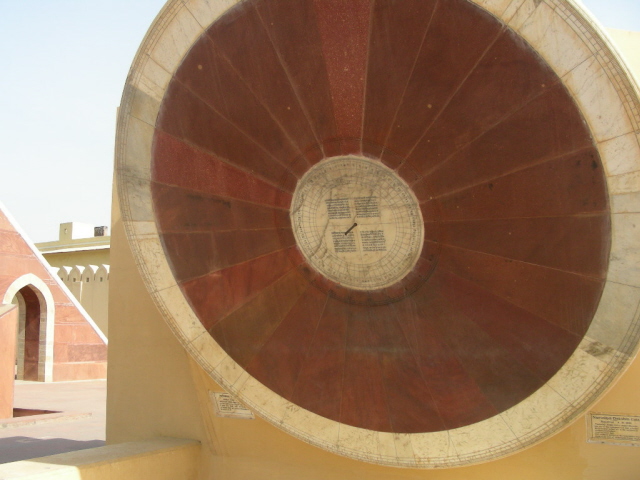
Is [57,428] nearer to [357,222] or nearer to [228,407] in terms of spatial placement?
[228,407]

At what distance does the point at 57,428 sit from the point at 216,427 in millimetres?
4840

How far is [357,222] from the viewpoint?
14.7 ft

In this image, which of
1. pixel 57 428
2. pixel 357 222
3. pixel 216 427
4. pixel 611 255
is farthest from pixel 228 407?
pixel 57 428

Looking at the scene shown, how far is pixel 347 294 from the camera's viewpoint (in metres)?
4.62

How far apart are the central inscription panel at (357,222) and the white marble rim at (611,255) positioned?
110 centimetres

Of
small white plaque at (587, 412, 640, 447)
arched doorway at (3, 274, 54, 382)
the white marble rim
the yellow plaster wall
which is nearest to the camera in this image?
the white marble rim

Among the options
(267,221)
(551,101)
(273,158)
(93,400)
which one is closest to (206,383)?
(267,221)

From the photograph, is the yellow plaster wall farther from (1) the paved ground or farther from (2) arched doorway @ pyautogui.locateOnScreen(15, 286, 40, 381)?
(2) arched doorway @ pyautogui.locateOnScreen(15, 286, 40, 381)

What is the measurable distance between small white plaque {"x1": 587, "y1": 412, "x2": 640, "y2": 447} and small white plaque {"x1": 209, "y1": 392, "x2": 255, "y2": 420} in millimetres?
2657

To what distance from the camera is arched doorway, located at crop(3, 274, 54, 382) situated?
16.3 meters

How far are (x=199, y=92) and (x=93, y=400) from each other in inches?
369

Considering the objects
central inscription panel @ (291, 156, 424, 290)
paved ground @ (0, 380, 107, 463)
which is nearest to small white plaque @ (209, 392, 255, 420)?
central inscription panel @ (291, 156, 424, 290)

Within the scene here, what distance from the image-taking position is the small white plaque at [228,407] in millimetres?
5586

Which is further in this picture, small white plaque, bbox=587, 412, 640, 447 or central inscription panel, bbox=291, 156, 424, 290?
central inscription panel, bbox=291, 156, 424, 290
